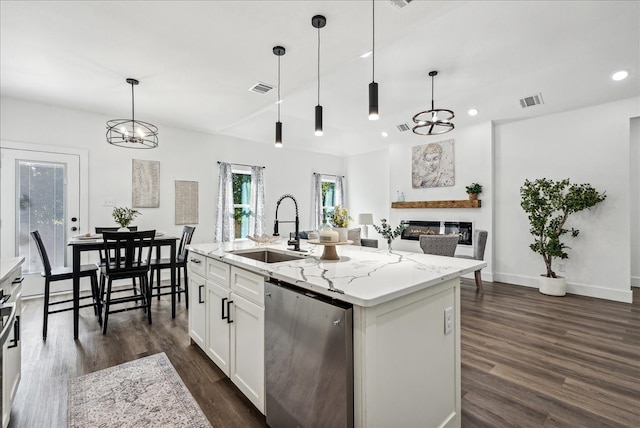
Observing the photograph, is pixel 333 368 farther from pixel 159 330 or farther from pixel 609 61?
pixel 609 61

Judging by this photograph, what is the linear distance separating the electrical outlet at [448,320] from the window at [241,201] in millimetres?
5320

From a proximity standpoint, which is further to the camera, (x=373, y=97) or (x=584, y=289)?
(x=584, y=289)

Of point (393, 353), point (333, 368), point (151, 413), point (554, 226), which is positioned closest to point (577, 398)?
point (393, 353)

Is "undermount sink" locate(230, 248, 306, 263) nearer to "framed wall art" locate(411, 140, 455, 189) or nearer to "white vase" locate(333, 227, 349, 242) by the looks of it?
"white vase" locate(333, 227, 349, 242)

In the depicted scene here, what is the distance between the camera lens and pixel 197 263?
8.41 ft

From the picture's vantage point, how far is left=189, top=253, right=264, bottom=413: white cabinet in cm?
174

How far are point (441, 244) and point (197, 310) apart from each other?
317cm

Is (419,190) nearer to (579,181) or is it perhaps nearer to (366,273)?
(579,181)

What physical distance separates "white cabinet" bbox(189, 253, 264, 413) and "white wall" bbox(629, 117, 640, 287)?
616cm

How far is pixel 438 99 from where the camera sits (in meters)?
5.00

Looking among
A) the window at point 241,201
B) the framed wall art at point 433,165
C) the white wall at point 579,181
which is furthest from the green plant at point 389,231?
the window at point 241,201

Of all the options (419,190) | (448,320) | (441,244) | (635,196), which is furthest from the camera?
(419,190)

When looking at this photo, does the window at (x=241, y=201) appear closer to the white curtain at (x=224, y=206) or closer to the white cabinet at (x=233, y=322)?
the white curtain at (x=224, y=206)

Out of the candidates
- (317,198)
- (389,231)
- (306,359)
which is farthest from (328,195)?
(306,359)
